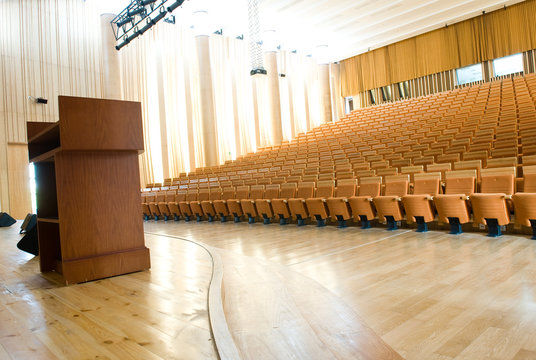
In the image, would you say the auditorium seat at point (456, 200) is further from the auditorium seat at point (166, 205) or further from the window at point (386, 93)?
the window at point (386, 93)

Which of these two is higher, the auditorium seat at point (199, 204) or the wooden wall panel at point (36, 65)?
the wooden wall panel at point (36, 65)

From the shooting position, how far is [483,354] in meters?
0.75

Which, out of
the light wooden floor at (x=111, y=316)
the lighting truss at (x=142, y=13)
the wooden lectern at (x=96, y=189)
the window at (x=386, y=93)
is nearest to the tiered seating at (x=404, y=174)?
the light wooden floor at (x=111, y=316)

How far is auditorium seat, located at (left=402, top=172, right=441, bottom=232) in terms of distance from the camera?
228 centimetres

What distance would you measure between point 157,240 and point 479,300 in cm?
160

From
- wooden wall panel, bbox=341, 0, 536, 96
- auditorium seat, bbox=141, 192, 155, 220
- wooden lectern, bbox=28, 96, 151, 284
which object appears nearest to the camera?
wooden lectern, bbox=28, 96, 151, 284

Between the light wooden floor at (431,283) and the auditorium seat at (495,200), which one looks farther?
the auditorium seat at (495,200)

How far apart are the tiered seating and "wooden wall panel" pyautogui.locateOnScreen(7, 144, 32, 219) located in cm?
190

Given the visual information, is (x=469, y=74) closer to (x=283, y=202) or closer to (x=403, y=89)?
(x=403, y=89)

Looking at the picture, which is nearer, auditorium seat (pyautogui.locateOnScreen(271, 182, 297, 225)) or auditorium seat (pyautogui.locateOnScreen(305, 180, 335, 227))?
auditorium seat (pyautogui.locateOnScreen(305, 180, 335, 227))

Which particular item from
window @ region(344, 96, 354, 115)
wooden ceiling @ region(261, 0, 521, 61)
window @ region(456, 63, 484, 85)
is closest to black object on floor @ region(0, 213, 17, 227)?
wooden ceiling @ region(261, 0, 521, 61)

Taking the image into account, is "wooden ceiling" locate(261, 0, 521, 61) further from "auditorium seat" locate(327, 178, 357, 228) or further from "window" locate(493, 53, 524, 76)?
"auditorium seat" locate(327, 178, 357, 228)

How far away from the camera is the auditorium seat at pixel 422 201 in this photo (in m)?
2.28

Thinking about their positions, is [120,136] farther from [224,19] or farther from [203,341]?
[224,19]
